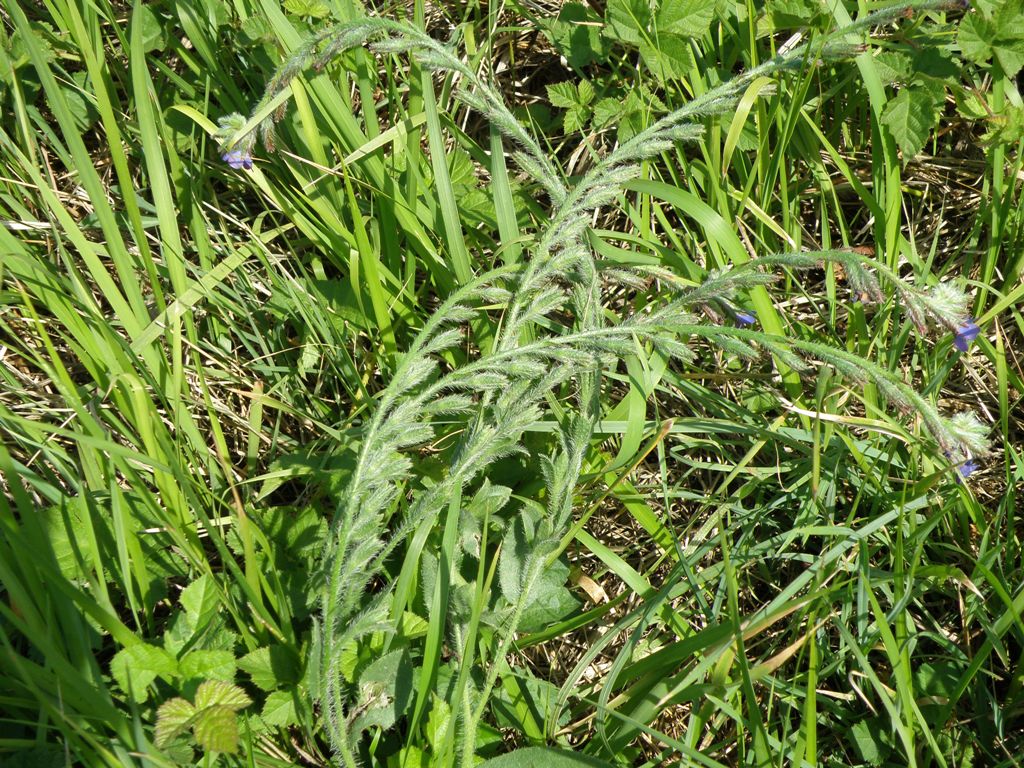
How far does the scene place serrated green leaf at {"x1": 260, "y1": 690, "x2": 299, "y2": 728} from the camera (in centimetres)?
171

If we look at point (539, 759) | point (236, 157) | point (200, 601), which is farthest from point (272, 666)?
point (236, 157)

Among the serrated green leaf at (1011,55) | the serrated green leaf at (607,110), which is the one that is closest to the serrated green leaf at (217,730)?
the serrated green leaf at (607,110)

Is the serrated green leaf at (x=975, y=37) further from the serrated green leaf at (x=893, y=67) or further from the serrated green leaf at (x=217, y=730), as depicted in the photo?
the serrated green leaf at (x=217, y=730)

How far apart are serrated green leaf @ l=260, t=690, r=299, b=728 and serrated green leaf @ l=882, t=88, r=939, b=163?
1936 mm

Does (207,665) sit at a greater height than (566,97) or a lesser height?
lesser

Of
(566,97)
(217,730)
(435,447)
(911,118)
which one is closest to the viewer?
(217,730)

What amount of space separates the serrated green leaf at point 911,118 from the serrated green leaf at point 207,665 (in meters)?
1.98

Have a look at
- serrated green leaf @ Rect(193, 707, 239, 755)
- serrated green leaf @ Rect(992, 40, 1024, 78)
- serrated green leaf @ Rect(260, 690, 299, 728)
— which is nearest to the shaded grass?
serrated green leaf @ Rect(260, 690, 299, 728)

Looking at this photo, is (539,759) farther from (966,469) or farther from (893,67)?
(893,67)

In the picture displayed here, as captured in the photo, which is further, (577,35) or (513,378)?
(577,35)

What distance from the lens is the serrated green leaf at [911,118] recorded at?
2193mm

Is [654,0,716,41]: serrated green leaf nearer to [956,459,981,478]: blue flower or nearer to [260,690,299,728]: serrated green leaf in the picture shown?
[956,459,981,478]: blue flower

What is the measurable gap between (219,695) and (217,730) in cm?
14

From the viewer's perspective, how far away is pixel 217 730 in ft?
4.75
